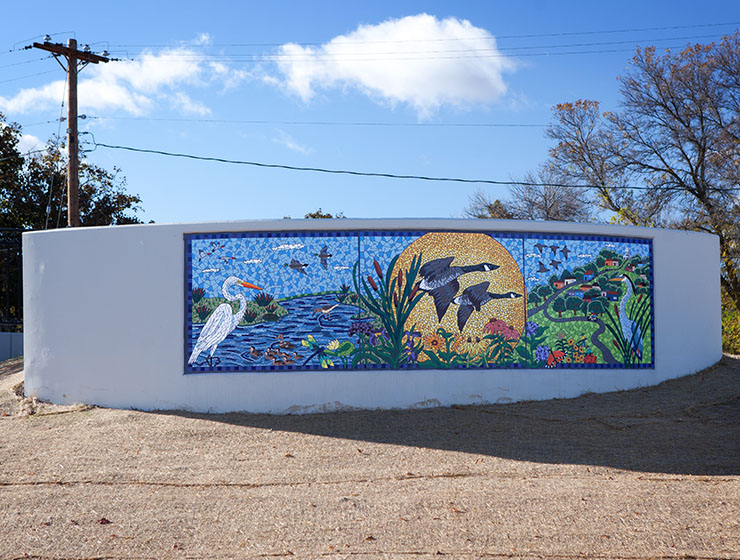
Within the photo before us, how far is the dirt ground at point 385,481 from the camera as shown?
15.6ft

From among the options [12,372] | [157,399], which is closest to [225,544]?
[157,399]

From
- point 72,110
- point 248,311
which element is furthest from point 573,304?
point 72,110

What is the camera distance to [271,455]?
23.8 ft

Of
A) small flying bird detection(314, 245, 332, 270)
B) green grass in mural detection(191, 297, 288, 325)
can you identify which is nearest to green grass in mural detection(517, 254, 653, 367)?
small flying bird detection(314, 245, 332, 270)

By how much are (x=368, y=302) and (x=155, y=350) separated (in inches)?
113

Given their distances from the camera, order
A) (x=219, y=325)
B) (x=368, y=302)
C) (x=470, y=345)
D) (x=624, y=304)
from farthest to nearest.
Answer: (x=624, y=304) < (x=470, y=345) < (x=368, y=302) < (x=219, y=325)

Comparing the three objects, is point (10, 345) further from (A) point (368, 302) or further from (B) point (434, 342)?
(B) point (434, 342)

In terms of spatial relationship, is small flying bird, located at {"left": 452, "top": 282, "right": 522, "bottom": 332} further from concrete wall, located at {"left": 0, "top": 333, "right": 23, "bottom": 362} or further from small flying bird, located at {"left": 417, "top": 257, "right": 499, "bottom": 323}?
concrete wall, located at {"left": 0, "top": 333, "right": 23, "bottom": 362}

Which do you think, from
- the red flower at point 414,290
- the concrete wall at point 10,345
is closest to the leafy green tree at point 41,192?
the concrete wall at point 10,345

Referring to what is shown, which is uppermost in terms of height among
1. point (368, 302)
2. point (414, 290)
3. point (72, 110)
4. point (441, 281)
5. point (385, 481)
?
point (72, 110)

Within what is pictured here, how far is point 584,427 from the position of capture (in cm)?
823

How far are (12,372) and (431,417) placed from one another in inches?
314

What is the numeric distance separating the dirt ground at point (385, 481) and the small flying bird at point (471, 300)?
121cm

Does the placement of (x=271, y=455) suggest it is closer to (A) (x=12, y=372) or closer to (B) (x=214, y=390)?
(B) (x=214, y=390)
